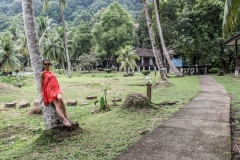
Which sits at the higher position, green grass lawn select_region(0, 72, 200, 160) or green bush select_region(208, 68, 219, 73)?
green bush select_region(208, 68, 219, 73)

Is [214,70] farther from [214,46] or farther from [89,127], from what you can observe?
[89,127]

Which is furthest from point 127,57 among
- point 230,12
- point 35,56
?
point 35,56

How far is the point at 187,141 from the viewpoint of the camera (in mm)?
3756

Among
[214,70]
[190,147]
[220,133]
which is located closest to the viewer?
[190,147]

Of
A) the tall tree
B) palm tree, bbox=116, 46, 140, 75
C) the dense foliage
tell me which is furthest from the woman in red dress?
the tall tree

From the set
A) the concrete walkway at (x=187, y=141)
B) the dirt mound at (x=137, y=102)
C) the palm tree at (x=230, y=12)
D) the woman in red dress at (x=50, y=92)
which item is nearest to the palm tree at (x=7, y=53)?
the dirt mound at (x=137, y=102)

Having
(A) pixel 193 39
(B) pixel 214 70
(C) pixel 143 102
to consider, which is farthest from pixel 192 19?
(C) pixel 143 102

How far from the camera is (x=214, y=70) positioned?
26328 mm

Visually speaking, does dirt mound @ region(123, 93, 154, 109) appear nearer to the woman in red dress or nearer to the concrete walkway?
the concrete walkway

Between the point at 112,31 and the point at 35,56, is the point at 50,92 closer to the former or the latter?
the point at 35,56

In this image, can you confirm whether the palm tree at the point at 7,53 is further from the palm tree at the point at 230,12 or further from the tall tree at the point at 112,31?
the palm tree at the point at 230,12

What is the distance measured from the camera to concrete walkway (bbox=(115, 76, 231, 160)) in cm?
321

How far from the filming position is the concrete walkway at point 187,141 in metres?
3.21

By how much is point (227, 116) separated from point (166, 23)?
1991cm
